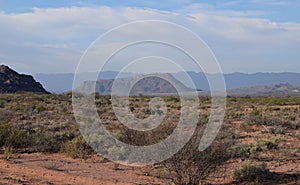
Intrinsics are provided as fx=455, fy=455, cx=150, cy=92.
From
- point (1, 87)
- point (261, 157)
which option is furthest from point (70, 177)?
point (1, 87)

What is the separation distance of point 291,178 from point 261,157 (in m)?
2.99

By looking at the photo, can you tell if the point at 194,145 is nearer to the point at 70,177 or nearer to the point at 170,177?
the point at 170,177

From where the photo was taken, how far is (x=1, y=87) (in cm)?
6912

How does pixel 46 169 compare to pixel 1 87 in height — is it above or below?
below

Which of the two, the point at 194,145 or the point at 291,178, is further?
the point at 291,178

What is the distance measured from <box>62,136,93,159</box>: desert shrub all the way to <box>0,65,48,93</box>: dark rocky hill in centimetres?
5787

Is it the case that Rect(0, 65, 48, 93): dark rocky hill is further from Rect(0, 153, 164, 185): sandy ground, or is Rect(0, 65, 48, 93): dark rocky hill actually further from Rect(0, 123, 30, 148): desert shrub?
Rect(0, 153, 164, 185): sandy ground

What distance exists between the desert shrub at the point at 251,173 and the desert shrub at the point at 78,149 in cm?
508

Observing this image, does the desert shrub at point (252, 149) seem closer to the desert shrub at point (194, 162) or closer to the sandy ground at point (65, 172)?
the sandy ground at point (65, 172)

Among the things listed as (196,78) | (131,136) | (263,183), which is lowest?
(263,183)

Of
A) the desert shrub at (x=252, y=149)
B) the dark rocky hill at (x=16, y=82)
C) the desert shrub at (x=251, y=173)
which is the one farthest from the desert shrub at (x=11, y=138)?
the dark rocky hill at (x=16, y=82)

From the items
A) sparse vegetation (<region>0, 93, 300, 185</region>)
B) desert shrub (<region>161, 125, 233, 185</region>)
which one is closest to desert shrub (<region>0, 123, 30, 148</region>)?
sparse vegetation (<region>0, 93, 300, 185</region>)

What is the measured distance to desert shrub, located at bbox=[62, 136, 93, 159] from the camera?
14.2 meters

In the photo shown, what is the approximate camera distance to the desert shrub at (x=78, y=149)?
14.2 meters
